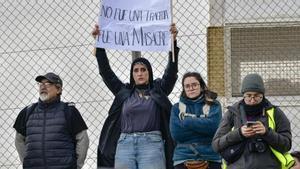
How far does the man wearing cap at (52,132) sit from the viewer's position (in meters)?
7.66

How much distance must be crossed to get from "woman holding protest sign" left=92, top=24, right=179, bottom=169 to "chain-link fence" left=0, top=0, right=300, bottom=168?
2.02 feet

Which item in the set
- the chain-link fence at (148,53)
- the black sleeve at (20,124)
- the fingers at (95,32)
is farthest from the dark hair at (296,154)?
the black sleeve at (20,124)

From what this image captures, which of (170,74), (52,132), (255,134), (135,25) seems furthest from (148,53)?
(255,134)

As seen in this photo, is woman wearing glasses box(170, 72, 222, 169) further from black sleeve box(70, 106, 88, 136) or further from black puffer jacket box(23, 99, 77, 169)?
black puffer jacket box(23, 99, 77, 169)

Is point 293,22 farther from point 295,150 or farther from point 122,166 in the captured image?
point 122,166

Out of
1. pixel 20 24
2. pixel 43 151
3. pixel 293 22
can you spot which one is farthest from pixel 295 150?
pixel 20 24

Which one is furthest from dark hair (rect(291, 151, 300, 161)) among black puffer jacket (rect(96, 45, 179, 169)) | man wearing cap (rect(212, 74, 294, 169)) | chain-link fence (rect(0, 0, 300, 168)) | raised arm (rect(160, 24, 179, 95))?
raised arm (rect(160, 24, 179, 95))

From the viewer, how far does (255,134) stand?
6605mm

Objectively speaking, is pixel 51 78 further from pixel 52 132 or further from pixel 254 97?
pixel 254 97

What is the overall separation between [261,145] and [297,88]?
6.02 ft

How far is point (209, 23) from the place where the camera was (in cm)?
826

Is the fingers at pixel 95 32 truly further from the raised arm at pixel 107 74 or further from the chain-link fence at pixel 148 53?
the chain-link fence at pixel 148 53

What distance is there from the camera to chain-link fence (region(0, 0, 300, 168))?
27.1 feet

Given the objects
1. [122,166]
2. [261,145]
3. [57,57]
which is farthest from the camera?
[57,57]
